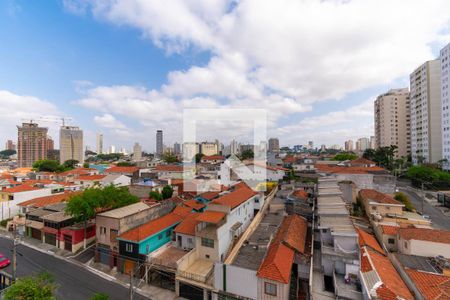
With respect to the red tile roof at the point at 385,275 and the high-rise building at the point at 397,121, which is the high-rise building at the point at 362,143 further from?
the red tile roof at the point at 385,275

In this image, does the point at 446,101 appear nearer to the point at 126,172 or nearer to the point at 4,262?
the point at 126,172

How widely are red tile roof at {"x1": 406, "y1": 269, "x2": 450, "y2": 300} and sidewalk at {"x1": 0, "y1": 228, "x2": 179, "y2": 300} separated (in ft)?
44.3

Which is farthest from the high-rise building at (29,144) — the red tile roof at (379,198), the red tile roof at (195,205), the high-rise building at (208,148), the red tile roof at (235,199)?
the red tile roof at (379,198)

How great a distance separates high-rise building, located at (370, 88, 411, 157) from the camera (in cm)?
7106

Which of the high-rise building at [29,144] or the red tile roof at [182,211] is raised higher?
the high-rise building at [29,144]

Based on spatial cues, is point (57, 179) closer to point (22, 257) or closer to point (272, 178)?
point (22, 257)

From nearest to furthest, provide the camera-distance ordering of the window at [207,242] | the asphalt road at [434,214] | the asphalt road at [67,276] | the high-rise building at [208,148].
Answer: the asphalt road at [67,276] → the window at [207,242] → the asphalt road at [434,214] → the high-rise building at [208,148]

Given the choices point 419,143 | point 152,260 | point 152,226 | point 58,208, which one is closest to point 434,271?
point 152,260

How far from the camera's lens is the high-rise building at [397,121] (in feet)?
233

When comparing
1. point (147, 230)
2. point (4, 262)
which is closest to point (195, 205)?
point (147, 230)

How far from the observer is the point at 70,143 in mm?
93125

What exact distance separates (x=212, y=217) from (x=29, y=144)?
101846 mm

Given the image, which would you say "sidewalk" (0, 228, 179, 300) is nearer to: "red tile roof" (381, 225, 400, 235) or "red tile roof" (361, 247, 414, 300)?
"red tile roof" (361, 247, 414, 300)

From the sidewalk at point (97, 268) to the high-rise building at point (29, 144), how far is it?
3124 inches
